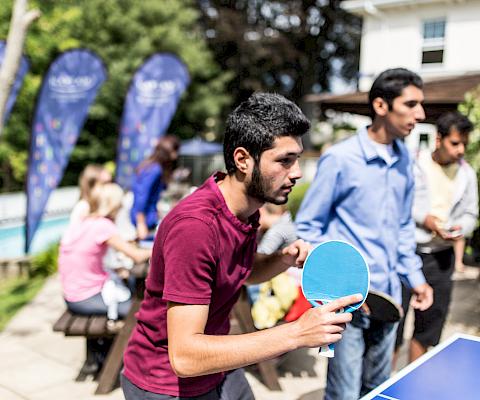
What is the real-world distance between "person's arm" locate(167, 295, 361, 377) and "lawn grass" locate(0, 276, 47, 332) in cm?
445

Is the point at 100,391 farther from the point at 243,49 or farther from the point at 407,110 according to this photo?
the point at 243,49

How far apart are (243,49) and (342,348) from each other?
81.1 feet

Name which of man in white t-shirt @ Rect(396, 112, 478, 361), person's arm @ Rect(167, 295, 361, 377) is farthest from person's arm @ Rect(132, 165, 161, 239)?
person's arm @ Rect(167, 295, 361, 377)

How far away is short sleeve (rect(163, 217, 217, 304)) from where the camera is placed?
5.14ft

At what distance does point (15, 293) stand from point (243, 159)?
5927mm

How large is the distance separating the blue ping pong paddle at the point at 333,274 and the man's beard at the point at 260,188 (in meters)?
0.21

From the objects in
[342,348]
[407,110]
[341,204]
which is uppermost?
[407,110]

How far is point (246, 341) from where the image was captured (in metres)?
1.49

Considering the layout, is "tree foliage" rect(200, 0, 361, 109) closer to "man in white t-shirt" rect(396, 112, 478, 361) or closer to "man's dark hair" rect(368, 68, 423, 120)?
"man in white t-shirt" rect(396, 112, 478, 361)

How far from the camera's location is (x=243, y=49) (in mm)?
26156

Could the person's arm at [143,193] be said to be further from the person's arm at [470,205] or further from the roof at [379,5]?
the roof at [379,5]

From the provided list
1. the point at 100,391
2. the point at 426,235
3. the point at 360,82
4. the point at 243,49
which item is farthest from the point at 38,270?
the point at 243,49

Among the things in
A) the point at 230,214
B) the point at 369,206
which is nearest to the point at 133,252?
the point at 369,206

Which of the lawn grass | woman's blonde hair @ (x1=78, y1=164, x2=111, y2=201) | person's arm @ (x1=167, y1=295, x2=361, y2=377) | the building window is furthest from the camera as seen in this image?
the building window
